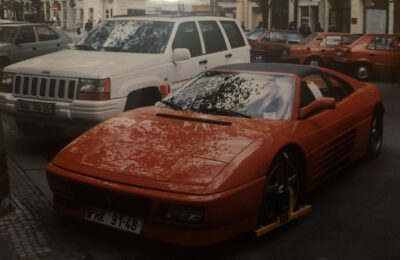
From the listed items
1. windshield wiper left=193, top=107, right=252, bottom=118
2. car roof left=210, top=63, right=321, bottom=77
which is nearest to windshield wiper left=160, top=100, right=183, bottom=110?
A: windshield wiper left=193, top=107, right=252, bottom=118

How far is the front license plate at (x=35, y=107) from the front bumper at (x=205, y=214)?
9.50 feet

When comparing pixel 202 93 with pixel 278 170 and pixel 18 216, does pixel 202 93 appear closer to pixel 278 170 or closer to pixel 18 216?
pixel 278 170

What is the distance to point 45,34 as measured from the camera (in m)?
16.6

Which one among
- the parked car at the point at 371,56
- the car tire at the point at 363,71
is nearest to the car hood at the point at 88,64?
the parked car at the point at 371,56

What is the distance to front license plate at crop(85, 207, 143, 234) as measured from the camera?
4102 millimetres

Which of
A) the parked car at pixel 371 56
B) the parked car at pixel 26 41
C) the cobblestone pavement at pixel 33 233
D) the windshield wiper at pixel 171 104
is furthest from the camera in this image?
the parked car at pixel 371 56

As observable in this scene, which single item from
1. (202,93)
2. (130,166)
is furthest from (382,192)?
(130,166)

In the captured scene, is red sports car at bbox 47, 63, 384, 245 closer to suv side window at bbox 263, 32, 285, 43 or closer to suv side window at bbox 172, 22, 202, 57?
suv side window at bbox 172, 22, 202, 57

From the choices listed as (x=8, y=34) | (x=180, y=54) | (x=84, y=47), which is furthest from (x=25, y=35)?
(x=180, y=54)

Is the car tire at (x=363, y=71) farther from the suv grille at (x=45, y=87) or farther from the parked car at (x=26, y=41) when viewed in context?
the suv grille at (x=45, y=87)

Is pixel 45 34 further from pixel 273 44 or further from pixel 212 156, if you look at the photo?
pixel 212 156

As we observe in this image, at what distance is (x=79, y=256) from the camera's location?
13.7ft

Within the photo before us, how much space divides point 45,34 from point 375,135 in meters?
11.9

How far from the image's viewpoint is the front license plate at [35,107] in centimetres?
694
